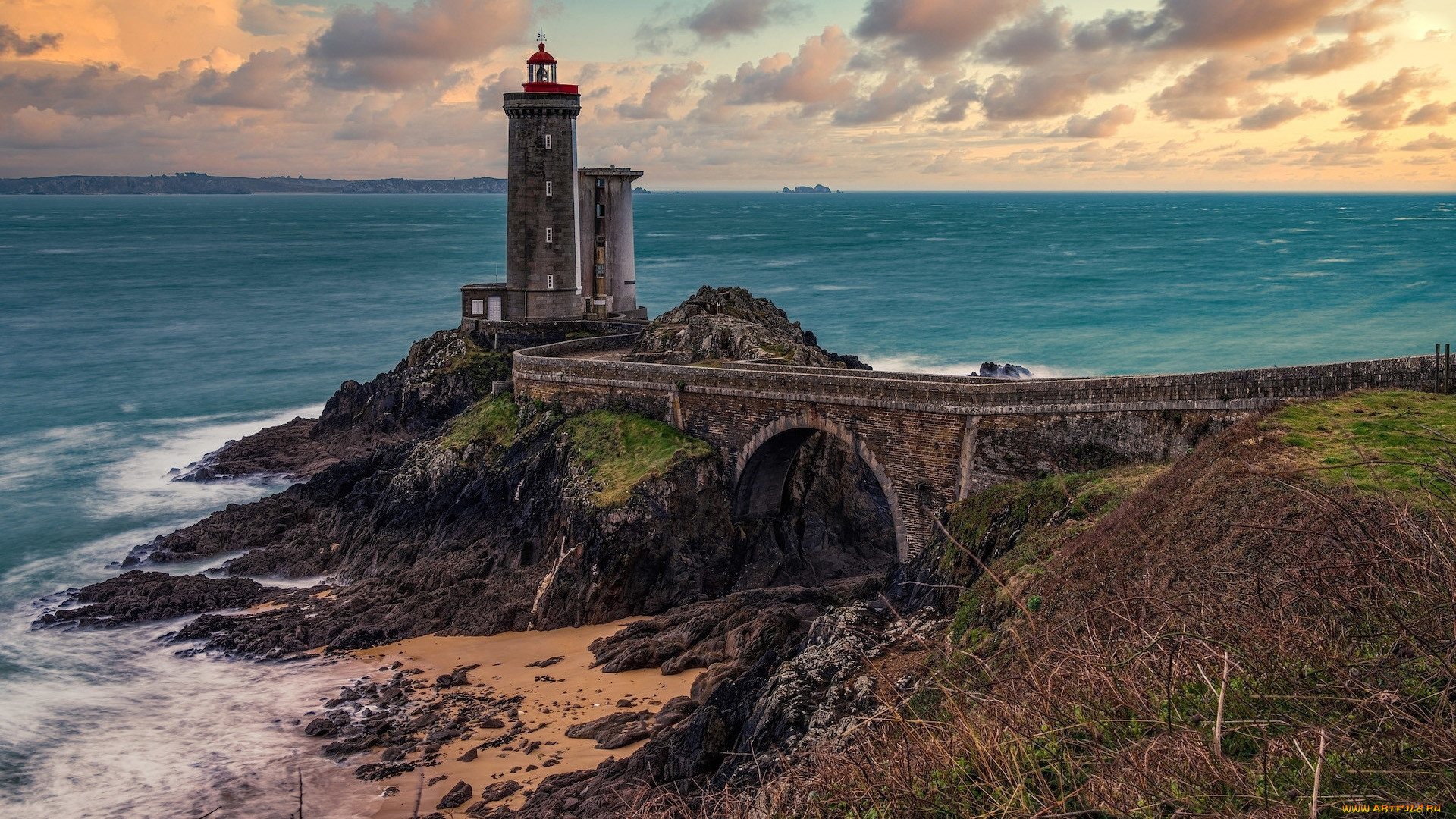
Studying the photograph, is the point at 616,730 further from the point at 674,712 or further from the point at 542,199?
the point at 542,199

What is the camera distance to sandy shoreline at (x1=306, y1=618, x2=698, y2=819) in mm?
21125

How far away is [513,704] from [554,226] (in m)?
25.2

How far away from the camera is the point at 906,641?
1930 cm

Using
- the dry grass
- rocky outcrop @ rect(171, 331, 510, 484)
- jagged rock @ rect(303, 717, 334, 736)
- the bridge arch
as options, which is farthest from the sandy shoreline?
rocky outcrop @ rect(171, 331, 510, 484)

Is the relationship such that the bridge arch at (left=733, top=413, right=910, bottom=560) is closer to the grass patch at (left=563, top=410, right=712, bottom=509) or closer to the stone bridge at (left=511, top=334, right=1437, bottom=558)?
the stone bridge at (left=511, top=334, right=1437, bottom=558)

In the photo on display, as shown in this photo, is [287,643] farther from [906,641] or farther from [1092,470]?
[1092,470]

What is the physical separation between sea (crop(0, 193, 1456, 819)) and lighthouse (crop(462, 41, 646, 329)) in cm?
1323

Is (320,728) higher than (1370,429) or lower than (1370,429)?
lower

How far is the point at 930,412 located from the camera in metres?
27.8

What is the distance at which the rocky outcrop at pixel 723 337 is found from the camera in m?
36.9

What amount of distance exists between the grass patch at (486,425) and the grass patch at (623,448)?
298cm

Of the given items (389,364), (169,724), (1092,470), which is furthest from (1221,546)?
(389,364)

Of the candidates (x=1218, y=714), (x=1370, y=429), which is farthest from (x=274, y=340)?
(x=1218, y=714)

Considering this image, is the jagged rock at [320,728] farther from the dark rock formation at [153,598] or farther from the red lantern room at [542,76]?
the red lantern room at [542,76]
